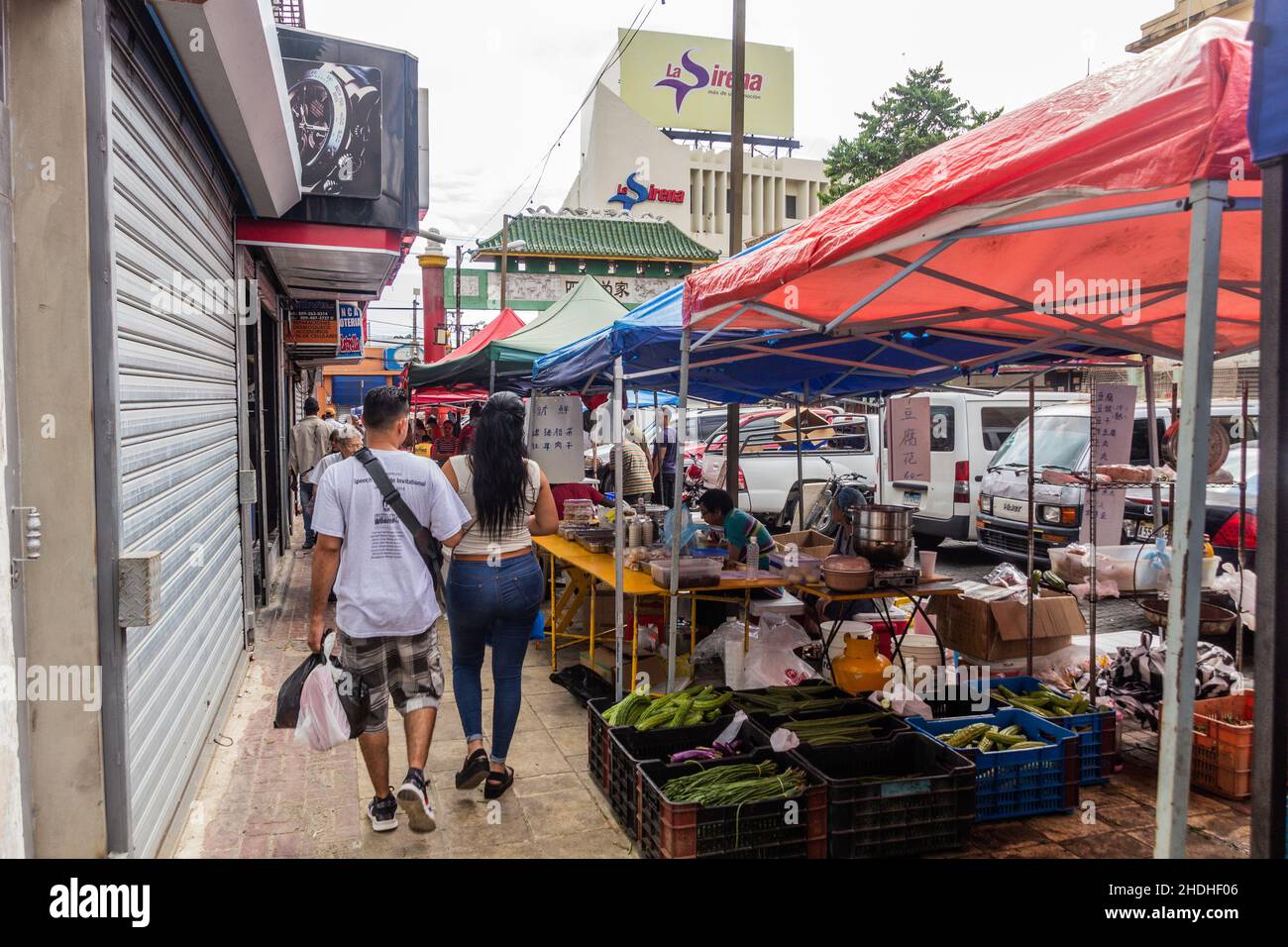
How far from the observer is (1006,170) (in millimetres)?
2541

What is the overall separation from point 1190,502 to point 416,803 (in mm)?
3311

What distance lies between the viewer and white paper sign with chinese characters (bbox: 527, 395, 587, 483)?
23.7ft

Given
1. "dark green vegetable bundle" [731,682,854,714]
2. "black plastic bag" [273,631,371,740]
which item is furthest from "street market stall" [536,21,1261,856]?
"black plastic bag" [273,631,371,740]

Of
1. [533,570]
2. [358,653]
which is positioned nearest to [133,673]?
[358,653]

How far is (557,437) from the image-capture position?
290 inches

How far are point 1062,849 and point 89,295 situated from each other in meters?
4.52

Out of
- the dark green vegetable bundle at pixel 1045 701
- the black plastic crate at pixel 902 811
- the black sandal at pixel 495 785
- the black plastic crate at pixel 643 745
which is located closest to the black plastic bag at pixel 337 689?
the black sandal at pixel 495 785

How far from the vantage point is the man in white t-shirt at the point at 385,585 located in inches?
149

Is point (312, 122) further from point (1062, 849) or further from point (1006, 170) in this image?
point (1062, 849)

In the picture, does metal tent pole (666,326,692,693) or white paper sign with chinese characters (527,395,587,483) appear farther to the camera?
white paper sign with chinese characters (527,395,587,483)

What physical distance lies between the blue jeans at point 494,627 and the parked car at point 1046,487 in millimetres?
6851

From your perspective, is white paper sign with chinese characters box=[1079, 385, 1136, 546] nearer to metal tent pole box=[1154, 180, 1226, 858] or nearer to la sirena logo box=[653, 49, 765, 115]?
metal tent pole box=[1154, 180, 1226, 858]

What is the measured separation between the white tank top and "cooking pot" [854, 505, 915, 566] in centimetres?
233

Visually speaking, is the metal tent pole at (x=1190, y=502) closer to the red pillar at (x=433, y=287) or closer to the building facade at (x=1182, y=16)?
the building facade at (x=1182, y=16)
